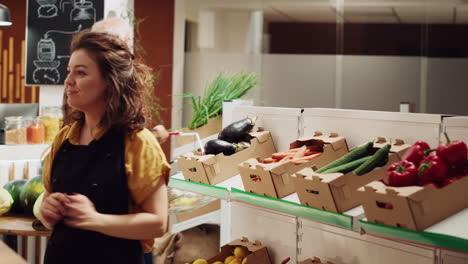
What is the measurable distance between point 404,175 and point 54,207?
1103 millimetres

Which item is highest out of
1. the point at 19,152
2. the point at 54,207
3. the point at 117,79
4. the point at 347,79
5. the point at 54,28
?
the point at 54,28

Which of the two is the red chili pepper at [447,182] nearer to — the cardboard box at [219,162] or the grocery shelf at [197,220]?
the cardboard box at [219,162]

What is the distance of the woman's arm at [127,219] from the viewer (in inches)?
68.6

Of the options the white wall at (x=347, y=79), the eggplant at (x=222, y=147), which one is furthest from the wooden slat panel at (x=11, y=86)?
the eggplant at (x=222, y=147)

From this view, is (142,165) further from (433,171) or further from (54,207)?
(433,171)

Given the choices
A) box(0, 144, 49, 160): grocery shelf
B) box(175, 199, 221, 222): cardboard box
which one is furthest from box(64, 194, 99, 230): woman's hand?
box(0, 144, 49, 160): grocery shelf

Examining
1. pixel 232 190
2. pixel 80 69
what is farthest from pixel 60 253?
pixel 232 190

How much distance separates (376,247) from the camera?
242cm

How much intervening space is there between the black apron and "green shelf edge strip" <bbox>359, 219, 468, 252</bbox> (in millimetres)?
794

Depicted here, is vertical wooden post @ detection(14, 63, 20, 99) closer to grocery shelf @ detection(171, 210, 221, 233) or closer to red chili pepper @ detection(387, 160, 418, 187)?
grocery shelf @ detection(171, 210, 221, 233)

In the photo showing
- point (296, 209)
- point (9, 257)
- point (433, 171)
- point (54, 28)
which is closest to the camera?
point (433, 171)

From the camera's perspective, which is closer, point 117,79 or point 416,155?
point 117,79

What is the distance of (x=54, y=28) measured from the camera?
5.38 metres

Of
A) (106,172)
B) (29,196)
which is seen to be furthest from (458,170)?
(29,196)
